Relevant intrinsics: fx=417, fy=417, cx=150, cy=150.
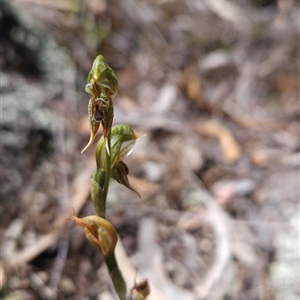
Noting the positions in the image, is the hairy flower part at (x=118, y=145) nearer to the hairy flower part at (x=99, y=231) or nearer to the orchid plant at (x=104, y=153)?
the orchid plant at (x=104, y=153)

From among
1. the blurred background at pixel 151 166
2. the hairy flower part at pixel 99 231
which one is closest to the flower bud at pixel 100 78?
the hairy flower part at pixel 99 231

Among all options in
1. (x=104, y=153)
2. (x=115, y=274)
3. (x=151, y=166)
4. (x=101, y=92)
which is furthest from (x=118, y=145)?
(x=151, y=166)

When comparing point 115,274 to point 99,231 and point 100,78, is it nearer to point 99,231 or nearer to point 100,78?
point 99,231

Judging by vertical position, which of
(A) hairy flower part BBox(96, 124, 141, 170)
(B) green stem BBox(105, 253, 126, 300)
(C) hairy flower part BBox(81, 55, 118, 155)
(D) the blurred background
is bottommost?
(D) the blurred background

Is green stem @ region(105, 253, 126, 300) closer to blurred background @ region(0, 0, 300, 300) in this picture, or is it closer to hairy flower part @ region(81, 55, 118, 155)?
hairy flower part @ region(81, 55, 118, 155)

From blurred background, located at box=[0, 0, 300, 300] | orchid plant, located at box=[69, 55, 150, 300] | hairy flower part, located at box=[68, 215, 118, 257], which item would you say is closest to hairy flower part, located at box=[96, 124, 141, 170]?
orchid plant, located at box=[69, 55, 150, 300]

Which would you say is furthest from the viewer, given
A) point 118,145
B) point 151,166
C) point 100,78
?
point 151,166

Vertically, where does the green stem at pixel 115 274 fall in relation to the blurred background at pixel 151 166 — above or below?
above

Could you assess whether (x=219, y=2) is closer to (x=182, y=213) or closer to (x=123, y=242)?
(x=182, y=213)

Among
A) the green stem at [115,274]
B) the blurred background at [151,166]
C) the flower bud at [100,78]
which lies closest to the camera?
the flower bud at [100,78]
